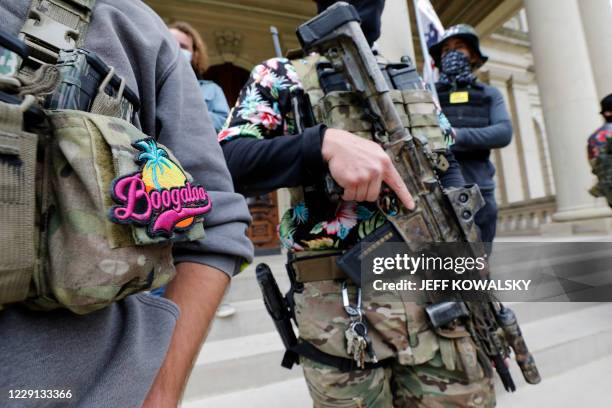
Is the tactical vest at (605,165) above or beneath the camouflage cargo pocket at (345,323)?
above

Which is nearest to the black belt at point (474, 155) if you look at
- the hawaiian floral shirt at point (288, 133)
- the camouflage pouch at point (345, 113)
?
the camouflage pouch at point (345, 113)

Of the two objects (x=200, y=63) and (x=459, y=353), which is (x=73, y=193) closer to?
(x=459, y=353)

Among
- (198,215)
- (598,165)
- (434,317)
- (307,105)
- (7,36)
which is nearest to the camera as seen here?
(7,36)

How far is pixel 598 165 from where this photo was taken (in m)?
3.34

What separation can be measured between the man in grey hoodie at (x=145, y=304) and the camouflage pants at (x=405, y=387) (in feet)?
1.99

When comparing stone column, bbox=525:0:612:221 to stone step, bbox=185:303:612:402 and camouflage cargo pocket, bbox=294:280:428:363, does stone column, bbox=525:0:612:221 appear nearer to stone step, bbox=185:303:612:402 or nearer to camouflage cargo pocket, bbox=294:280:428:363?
stone step, bbox=185:303:612:402

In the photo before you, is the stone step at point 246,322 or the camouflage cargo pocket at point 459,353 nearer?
Result: the camouflage cargo pocket at point 459,353

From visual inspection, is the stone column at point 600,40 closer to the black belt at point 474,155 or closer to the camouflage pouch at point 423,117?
the black belt at point 474,155

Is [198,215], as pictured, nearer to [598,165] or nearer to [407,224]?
[407,224]

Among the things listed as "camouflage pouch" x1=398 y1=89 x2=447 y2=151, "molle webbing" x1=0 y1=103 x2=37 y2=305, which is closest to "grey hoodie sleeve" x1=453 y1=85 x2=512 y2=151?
"camouflage pouch" x1=398 y1=89 x2=447 y2=151

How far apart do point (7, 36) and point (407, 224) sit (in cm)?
93

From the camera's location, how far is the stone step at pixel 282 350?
204cm

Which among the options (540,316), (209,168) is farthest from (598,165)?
(209,168)

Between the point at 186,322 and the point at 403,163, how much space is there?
0.79m
